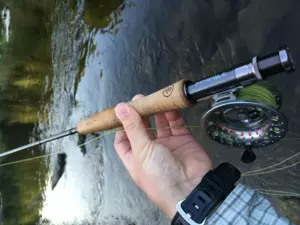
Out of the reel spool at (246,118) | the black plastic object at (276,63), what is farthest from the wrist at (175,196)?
the black plastic object at (276,63)

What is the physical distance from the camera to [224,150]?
7.75 feet

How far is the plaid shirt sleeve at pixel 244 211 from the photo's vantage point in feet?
4.09

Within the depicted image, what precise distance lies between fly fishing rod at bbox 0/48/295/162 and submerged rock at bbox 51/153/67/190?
→ 2751 mm

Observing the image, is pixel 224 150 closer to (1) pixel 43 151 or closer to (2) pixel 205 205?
(2) pixel 205 205

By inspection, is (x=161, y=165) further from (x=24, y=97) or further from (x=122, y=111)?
(x=24, y=97)

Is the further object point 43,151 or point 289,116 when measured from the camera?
point 43,151

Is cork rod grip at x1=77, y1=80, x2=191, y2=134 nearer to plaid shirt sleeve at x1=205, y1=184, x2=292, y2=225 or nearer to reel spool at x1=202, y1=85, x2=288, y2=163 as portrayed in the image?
reel spool at x1=202, y1=85, x2=288, y2=163

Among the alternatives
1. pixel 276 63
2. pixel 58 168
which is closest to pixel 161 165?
pixel 276 63

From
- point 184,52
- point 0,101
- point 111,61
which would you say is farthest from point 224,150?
point 0,101

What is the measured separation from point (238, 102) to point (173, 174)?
0.44 meters

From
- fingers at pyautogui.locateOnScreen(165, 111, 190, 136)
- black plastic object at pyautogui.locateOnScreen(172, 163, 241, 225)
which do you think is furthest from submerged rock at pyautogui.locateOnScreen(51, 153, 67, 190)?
black plastic object at pyautogui.locateOnScreen(172, 163, 241, 225)

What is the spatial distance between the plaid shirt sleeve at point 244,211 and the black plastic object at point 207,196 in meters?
0.02

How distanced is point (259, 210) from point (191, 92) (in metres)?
0.52

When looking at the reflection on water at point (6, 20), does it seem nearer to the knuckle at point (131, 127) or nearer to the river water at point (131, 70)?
the river water at point (131, 70)
